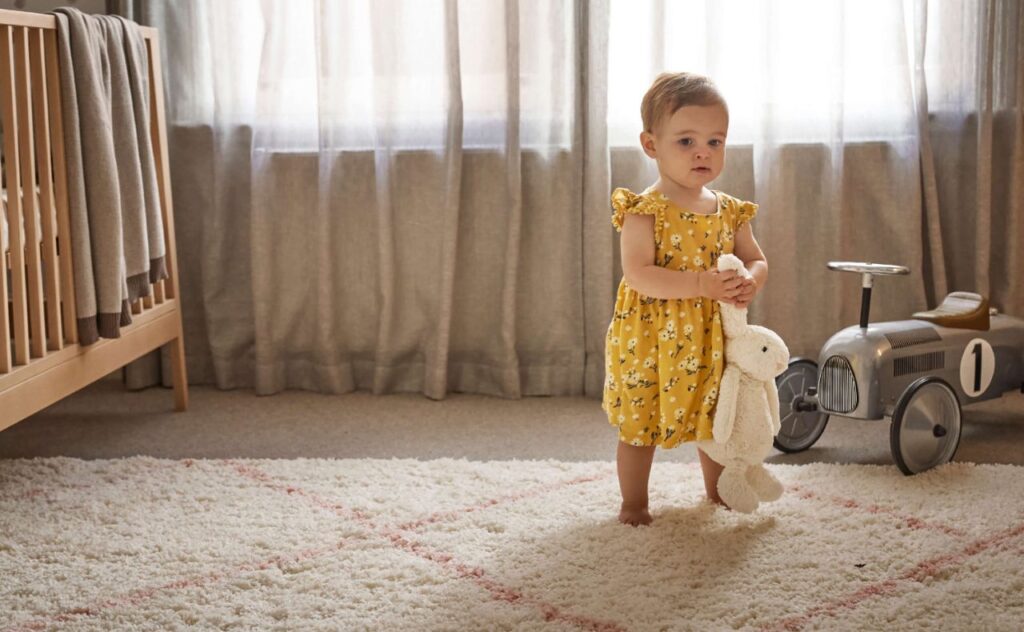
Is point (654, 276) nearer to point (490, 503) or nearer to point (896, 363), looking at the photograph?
point (490, 503)

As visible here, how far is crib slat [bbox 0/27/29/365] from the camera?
1.94 metres

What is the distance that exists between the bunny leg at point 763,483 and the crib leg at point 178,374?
1.42m

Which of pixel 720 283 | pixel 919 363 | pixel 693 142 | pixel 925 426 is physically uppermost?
pixel 693 142

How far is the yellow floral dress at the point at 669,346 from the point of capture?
1.80 metres

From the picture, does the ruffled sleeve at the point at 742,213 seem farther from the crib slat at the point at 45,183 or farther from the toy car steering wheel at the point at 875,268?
the crib slat at the point at 45,183

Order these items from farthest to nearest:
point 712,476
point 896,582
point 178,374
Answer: point 178,374
point 712,476
point 896,582

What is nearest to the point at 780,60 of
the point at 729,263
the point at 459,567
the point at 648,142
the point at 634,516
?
the point at 648,142

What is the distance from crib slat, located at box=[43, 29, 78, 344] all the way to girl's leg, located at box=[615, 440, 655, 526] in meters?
1.09

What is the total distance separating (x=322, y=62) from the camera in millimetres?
2723

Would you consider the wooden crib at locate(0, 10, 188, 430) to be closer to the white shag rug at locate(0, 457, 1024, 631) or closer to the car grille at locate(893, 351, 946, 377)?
the white shag rug at locate(0, 457, 1024, 631)

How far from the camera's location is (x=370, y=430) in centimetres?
249

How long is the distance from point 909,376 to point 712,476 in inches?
20.1

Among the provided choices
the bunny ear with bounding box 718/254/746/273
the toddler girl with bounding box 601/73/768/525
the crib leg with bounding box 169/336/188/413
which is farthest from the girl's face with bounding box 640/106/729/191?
the crib leg with bounding box 169/336/188/413

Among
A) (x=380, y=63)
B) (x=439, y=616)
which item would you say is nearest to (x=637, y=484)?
(x=439, y=616)
